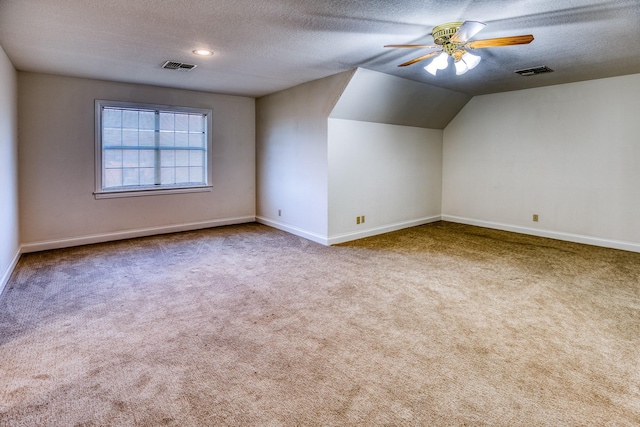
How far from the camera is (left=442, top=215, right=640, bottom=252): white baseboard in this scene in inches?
195

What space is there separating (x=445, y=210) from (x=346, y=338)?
5226 mm

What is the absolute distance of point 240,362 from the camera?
2.24m

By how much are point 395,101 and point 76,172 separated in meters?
4.69

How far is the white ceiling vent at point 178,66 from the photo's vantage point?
4.31 meters

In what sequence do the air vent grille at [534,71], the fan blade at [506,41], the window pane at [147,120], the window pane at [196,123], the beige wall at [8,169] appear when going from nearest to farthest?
the fan blade at [506,41]
the beige wall at [8,169]
the air vent grille at [534,71]
the window pane at [147,120]
the window pane at [196,123]

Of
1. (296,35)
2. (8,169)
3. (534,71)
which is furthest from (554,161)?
(8,169)

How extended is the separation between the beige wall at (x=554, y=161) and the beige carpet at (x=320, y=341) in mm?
957

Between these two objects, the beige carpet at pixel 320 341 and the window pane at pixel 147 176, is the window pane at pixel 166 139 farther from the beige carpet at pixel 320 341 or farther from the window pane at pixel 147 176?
the beige carpet at pixel 320 341

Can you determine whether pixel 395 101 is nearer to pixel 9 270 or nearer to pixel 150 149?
pixel 150 149

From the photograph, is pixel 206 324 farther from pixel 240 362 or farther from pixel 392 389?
pixel 392 389

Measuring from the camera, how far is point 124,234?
5496 mm

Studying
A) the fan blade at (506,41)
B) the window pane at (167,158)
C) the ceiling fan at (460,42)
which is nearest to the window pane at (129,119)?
the window pane at (167,158)

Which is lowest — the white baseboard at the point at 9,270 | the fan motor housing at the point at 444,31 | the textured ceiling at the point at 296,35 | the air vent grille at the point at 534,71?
the white baseboard at the point at 9,270

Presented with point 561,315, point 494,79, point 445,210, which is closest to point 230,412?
point 561,315
